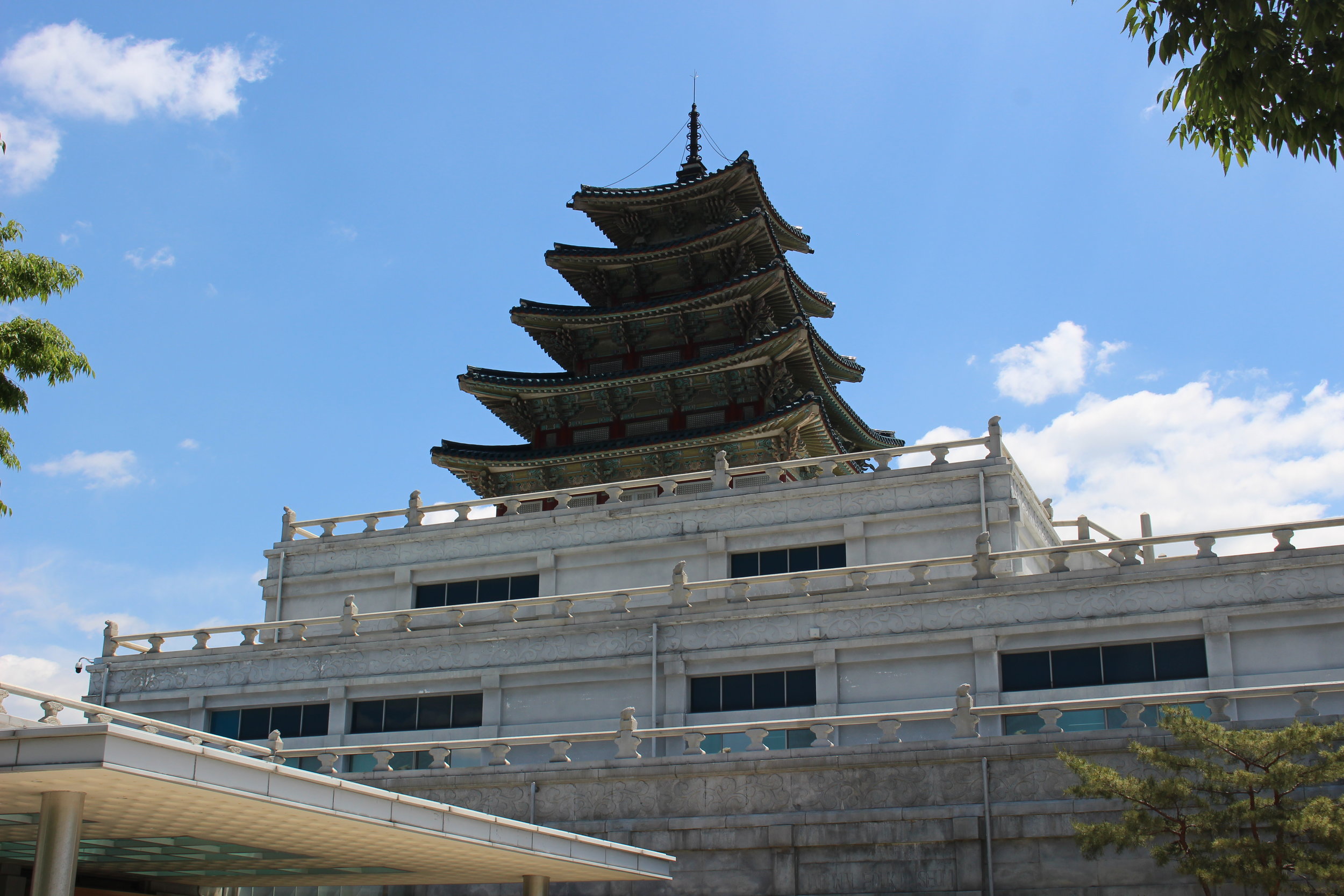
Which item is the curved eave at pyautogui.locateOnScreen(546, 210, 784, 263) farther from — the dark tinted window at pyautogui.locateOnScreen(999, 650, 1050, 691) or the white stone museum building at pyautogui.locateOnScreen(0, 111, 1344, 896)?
the dark tinted window at pyautogui.locateOnScreen(999, 650, 1050, 691)

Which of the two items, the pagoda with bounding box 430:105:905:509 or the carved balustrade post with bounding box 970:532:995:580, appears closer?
the carved balustrade post with bounding box 970:532:995:580

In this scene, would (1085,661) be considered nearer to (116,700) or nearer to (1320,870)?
(1320,870)

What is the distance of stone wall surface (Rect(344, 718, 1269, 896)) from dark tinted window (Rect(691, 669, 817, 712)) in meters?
4.99

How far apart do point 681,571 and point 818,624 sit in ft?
12.2

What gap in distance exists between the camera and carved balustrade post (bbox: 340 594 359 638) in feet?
109

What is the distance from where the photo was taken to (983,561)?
28375 mm

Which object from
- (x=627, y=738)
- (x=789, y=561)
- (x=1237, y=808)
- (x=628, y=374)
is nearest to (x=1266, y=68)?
(x=1237, y=808)

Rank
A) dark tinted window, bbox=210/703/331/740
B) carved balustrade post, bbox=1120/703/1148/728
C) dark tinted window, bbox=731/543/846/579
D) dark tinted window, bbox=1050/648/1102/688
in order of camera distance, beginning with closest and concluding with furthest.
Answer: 1. carved balustrade post, bbox=1120/703/1148/728
2. dark tinted window, bbox=1050/648/1102/688
3. dark tinted window, bbox=210/703/331/740
4. dark tinted window, bbox=731/543/846/579

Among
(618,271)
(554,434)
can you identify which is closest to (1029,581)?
(554,434)

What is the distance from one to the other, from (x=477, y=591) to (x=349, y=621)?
4.60 metres

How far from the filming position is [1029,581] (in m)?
27.7

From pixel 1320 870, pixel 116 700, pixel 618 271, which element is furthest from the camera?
pixel 618 271

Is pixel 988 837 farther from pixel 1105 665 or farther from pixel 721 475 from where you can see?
pixel 721 475

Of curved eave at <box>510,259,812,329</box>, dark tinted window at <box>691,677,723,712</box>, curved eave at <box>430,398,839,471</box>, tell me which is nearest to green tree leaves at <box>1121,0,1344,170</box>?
dark tinted window at <box>691,677,723,712</box>
